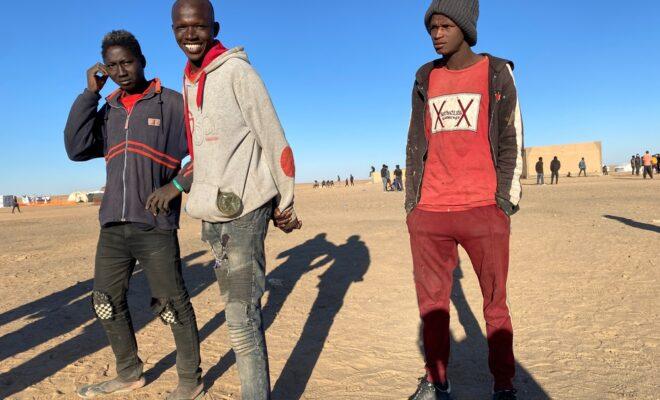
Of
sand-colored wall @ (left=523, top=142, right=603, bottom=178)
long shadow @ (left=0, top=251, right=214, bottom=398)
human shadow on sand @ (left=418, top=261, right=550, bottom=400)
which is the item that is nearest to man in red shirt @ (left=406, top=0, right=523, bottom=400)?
human shadow on sand @ (left=418, top=261, right=550, bottom=400)

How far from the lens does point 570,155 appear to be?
1489 inches

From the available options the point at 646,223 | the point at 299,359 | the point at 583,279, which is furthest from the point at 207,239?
the point at 646,223

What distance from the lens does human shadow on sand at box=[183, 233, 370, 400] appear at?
321cm

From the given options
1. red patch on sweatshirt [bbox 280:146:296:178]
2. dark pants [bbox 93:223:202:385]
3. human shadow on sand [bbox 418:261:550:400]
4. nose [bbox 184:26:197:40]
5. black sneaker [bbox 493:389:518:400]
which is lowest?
human shadow on sand [bbox 418:261:550:400]

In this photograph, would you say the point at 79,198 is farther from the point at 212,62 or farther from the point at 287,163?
the point at 287,163

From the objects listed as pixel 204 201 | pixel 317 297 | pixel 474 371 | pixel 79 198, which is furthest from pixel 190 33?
pixel 79 198

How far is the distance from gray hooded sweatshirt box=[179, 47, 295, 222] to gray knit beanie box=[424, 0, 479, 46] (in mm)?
1049

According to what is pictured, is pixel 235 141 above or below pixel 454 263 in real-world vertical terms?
above

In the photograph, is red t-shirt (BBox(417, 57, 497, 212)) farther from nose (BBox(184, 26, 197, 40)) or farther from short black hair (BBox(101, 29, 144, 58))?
short black hair (BBox(101, 29, 144, 58))

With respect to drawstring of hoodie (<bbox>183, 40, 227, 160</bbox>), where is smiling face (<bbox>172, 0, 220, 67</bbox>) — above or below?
above

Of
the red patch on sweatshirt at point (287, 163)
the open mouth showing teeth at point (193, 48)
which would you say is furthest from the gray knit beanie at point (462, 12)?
the open mouth showing teeth at point (193, 48)

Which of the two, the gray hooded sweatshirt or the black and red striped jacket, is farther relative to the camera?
the black and red striped jacket

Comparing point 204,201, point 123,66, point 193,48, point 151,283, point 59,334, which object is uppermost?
point 123,66

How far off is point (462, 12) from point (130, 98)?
2.06 metres
